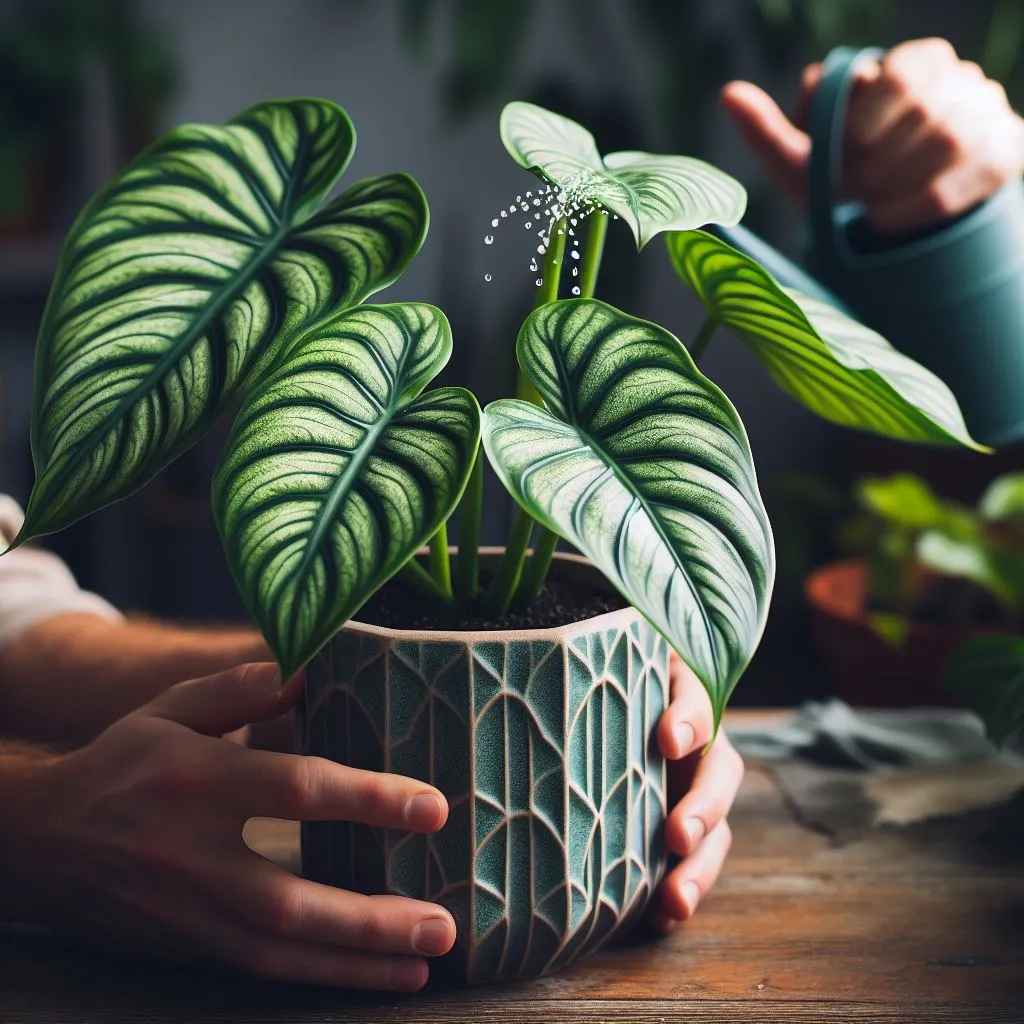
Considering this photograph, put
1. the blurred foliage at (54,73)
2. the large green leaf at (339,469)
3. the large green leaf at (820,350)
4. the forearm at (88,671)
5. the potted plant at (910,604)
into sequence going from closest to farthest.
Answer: the large green leaf at (339,469) < the large green leaf at (820,350) < the forearm at (88,671) < the potted plant at (910,604) < the blurred foliage at (54,73)

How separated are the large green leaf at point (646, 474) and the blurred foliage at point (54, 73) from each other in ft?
7.15

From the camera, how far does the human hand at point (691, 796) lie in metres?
0.56

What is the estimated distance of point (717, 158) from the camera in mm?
2969

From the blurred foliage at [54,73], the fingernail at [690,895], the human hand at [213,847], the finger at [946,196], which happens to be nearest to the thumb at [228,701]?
the human hand at [213,847]

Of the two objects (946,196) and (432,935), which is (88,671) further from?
(946,196)

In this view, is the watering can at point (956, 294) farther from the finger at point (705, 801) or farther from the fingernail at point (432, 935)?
the fingernail at point (432, 935)

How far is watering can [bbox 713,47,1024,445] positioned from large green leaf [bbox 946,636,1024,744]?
13cm

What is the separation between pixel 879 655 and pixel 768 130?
995 millimetres

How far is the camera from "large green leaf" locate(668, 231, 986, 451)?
500 mm

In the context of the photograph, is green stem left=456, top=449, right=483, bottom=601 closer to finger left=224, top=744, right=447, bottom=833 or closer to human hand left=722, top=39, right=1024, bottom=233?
finger left=224, top=744, right=447, bottom=833

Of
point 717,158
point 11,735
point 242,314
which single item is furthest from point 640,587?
point 717,158

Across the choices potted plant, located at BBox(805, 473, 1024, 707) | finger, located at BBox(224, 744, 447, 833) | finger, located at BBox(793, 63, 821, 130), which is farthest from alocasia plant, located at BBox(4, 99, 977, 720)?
potted plant, located at BBox(805, 473, 1024, 707)

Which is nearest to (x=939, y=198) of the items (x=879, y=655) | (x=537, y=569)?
(x=537, y=569)

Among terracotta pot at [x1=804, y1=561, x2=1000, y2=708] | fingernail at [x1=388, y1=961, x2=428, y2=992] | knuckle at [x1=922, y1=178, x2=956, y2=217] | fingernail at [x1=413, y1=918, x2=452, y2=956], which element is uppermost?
knuckle at [x1=922, y1=178, x2=956, y2=217]
